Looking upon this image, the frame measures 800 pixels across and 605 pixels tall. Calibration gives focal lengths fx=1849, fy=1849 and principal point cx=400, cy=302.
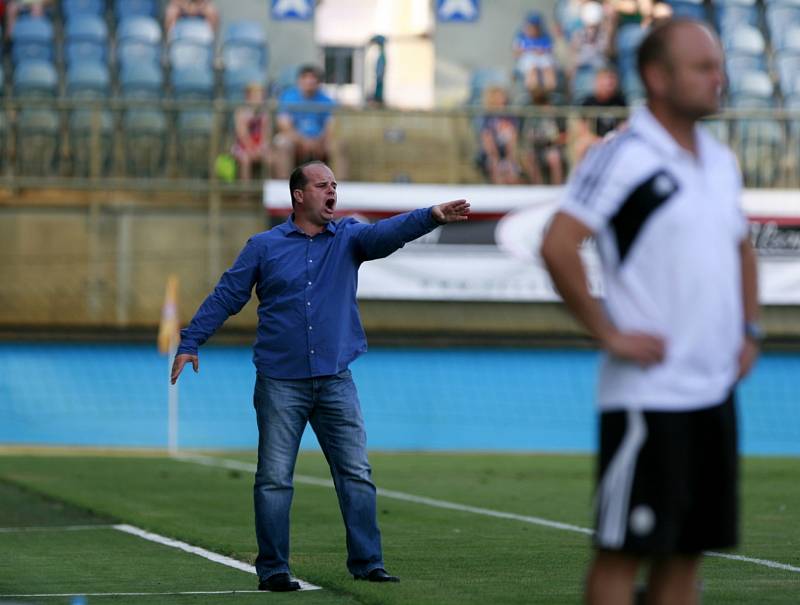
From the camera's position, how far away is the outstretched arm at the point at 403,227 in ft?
28.1

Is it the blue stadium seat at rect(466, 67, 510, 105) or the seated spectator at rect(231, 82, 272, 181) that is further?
the blue stadium seat at rect(466, 67, 510, 105)

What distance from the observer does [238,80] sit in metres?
28.1

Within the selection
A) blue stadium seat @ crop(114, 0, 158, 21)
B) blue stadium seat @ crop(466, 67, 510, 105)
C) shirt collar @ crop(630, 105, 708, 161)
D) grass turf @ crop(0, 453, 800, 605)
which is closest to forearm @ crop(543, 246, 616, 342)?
shirt collar @ crop(630, 105, 708, 161)

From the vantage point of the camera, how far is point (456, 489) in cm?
1722

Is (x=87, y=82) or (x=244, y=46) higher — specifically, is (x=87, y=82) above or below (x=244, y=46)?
below

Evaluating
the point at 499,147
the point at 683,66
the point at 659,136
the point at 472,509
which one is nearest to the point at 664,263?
the point at 659,136

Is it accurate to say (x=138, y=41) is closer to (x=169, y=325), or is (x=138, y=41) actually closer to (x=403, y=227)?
(x=169, y=325)

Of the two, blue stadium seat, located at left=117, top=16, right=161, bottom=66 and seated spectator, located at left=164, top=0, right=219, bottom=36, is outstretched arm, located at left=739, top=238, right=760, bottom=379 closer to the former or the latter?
blue stadium seat, located at left=117, top=16, right=161, bottom=66

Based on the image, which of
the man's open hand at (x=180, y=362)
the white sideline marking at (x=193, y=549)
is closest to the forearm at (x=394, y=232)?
the man's open hand at (x=180, y=362)

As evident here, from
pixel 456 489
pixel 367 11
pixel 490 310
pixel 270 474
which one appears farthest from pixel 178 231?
pixel 270 474

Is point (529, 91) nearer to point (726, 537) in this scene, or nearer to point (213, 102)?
point (213, 102)

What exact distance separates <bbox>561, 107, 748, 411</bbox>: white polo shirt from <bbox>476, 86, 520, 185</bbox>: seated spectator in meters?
21.1

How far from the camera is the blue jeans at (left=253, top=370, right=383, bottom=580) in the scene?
360 inches

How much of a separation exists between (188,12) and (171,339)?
639 cm
